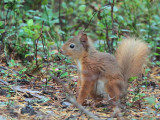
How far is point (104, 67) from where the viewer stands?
316 centimetres

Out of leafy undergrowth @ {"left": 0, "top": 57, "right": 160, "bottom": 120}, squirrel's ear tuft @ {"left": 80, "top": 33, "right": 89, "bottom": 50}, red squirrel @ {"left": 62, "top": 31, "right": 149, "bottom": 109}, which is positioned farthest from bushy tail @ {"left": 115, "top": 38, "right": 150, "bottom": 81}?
squirrel's ear tuft @ {"left": 80, "top": 33, "right": 89, "bottom": 50}

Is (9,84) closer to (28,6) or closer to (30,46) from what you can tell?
(30,46)

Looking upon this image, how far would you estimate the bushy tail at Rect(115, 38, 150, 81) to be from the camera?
327cm

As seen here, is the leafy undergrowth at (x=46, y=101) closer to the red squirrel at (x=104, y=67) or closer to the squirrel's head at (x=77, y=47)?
the red squirrel at (x=104, y=67)

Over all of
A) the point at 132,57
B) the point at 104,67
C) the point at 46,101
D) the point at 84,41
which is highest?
the point at 84,41

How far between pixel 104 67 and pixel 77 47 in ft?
1.38

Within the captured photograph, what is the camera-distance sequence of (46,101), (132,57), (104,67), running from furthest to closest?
(132,57)
(104,67)
(46,101)

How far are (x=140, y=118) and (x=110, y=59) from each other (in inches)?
34.1

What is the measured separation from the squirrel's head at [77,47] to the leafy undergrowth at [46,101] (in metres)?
0.35

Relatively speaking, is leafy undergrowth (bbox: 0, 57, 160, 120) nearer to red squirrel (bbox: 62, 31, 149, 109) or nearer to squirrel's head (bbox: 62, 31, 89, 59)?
red squirrel (bbox: 62, 31, 149, 109)

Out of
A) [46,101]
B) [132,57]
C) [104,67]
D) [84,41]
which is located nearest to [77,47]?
[84,41]

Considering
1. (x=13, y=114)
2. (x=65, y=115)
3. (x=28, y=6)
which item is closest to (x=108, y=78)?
(x=65, y=115)

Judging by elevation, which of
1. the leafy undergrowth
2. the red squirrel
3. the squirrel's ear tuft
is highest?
the squirrel's ear tuft

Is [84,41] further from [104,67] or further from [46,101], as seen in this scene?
[46,101]
